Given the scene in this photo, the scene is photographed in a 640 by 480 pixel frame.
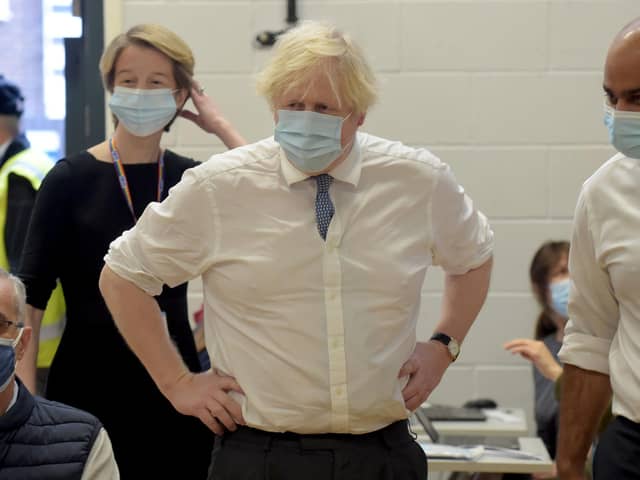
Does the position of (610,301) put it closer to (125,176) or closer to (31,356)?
(125,176)

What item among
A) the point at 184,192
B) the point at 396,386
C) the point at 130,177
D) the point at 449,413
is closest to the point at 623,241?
the point at 396,386

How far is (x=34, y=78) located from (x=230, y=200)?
7.03 feet

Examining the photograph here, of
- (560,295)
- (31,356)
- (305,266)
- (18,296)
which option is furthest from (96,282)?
(560,295)

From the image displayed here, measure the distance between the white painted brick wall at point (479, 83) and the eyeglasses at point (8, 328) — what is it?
1.51 meters

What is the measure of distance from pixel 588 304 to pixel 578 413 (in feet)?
0.65

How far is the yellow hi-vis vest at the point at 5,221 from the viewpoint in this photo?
285 centimetres

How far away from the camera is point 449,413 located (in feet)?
10.5

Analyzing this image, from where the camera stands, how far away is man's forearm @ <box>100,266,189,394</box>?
1.86 meters

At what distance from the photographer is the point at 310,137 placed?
5.72 ft

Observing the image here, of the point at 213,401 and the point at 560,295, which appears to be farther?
the point at 560,295

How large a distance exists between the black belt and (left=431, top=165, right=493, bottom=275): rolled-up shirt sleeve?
307 millimetres

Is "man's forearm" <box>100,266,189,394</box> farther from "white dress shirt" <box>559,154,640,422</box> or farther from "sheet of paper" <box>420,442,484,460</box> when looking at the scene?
"sheet of paper" <box>420,442,484,460</box>

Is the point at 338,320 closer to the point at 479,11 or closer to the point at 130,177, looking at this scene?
the point at 130,177

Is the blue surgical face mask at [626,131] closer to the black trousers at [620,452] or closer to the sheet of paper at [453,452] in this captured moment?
the black trousers at [620,452]
